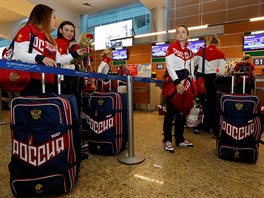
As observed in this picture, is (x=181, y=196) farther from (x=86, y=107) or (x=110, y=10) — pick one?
A: (x=110, y=10)

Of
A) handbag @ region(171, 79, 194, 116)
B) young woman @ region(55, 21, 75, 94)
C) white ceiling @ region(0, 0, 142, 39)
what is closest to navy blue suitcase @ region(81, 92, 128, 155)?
young woman @ region(55, 21, 75, 94)

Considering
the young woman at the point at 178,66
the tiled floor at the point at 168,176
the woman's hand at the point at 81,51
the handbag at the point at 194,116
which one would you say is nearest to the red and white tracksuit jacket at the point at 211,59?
the handbag at the point at 194,116

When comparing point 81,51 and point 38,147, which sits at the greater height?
point 81,51

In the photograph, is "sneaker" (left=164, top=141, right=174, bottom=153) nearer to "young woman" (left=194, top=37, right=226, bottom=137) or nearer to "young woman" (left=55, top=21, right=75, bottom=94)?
"young woman" (left=194, top=37, right=226, bottom=137)

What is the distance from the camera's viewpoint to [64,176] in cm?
110

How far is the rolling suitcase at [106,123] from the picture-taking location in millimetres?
1763

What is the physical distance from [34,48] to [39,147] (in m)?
0.69

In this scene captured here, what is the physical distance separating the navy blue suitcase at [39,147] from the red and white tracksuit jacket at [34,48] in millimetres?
296

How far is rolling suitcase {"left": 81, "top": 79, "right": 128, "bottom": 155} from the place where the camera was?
5.78 ft

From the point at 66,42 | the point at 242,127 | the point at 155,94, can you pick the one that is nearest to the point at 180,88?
the point at 242,127

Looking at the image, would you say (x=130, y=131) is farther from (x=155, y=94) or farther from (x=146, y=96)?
(x=155, y=94)

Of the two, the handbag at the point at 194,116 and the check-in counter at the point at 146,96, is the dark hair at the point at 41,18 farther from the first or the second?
the check-in counter at the point at 146,96

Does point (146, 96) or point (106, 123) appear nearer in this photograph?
point (106, 123)

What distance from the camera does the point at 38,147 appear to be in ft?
3.48
